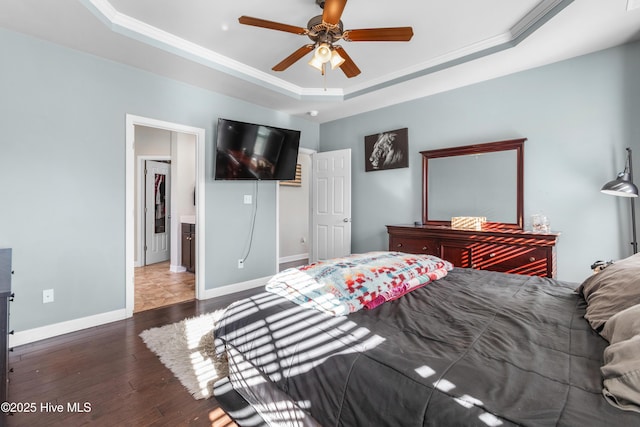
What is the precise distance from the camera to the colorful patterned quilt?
148 centimetres

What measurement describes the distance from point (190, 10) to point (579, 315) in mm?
3249

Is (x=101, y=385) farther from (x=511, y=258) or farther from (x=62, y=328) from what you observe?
(x=511, y=258)

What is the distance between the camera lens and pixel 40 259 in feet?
8.57

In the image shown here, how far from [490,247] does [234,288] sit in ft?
10.1

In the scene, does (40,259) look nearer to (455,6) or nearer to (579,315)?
(579,315)

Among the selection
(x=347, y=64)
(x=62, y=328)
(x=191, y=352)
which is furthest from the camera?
(x=62, y=328)

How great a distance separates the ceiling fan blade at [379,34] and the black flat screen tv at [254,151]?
197 centimetres

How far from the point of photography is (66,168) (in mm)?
2732

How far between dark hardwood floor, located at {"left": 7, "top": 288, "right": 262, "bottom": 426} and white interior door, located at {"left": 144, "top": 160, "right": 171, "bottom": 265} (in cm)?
312

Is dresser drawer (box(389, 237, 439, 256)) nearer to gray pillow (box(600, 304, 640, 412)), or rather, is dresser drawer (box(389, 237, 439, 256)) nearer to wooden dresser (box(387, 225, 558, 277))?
wooden dresser (box(387, 225, 558, 277))

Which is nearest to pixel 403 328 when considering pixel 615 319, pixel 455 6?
pixel 615 319

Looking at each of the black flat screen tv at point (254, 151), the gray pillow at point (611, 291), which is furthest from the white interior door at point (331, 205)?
the gray pillow at point (611, 291)

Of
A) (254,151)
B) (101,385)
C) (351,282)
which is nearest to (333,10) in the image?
(351,282)

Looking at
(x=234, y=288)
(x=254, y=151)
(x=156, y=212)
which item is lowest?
(x=234, y=288)
